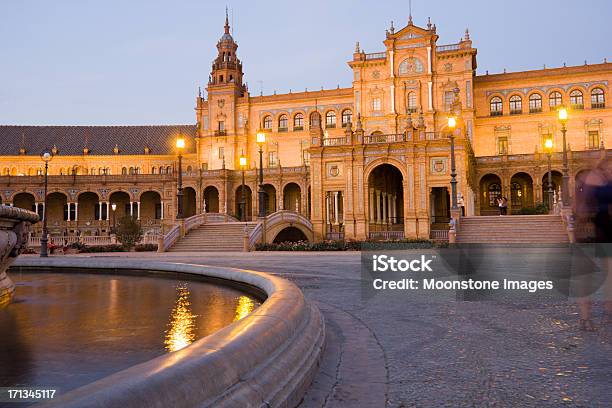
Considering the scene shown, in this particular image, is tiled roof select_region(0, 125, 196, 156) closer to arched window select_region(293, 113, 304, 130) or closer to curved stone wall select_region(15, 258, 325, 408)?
arched window select_region(293, 113, 304, 130)

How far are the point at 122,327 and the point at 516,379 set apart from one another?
14.4ft

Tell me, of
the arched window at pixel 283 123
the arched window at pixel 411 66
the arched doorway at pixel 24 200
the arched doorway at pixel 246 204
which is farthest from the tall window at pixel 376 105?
the arched doorway at pixel 24 200

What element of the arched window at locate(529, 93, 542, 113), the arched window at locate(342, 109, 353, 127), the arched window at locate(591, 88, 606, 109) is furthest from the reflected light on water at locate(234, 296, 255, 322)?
the arched window at locate(591, 88, 606, 109)

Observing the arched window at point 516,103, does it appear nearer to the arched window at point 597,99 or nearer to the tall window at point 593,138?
the arched window at point 597,99

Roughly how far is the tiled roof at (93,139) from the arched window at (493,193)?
45.1 m

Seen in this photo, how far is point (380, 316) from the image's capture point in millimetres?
7594

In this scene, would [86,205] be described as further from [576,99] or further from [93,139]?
[576,99]

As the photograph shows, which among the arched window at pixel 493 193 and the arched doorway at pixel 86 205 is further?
the arched doorway at pixel 86 205

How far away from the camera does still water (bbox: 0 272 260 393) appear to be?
434cm

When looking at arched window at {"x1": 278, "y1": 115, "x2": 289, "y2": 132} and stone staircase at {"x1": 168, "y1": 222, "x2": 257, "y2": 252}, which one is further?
arched window at {"x1": 278, "y1": 115, "x2": 289, "y2": 132}

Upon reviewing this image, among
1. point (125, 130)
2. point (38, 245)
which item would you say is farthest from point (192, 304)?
point (125, 130)

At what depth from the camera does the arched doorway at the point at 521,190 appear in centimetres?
5731

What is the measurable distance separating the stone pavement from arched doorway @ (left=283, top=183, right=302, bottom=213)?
186 ft

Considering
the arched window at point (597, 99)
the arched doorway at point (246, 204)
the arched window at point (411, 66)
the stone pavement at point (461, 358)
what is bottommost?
the stone pavement at point (461, 358)
